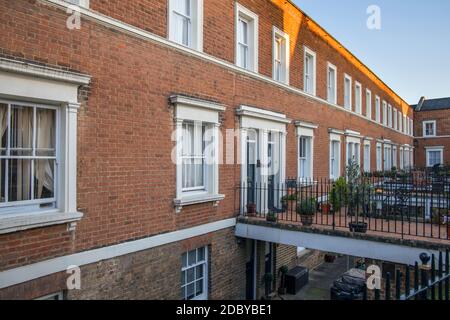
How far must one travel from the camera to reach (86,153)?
20.3 feet

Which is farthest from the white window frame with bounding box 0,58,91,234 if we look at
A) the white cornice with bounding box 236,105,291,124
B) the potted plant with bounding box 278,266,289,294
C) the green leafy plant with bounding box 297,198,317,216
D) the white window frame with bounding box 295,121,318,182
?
the white window frame with bounding box 295,121,318,182

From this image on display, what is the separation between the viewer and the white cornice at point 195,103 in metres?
7.80

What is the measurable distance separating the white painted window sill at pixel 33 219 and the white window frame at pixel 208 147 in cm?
258

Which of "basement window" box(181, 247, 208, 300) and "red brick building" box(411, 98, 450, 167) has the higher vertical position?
"red brick building" box(411, 98, 450, 167)

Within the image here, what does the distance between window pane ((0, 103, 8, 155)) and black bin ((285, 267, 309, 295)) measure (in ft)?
33.0

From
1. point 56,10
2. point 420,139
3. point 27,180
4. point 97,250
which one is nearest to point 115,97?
point 56,10

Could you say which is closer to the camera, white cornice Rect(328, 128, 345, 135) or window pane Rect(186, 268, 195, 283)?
window pane Rect(186, 268, 195, 283)

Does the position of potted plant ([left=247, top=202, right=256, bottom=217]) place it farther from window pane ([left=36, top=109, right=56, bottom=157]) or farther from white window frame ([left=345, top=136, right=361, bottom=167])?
white window frame ([left=345, top=136, right=361, bottom=167])

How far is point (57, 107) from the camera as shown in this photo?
593cm

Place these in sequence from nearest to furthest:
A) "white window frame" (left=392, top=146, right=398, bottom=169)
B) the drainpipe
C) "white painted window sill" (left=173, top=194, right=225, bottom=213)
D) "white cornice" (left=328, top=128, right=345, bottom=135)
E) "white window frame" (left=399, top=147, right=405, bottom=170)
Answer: "white painted window sill" (left=173, top=194, right=225, bottom=213) → "white cornice" (left=328, top=128, right=345, bottom=135) → "white window frame" (left=392, top=146, right=398, bottom=169) → "white window frame" (left=399, top=147, right=405, bottom=170) → the drainpipe

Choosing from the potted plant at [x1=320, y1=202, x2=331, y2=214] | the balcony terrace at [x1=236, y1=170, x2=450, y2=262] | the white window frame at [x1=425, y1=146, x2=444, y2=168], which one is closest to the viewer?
the balcony terrace at [x1=236, y1=170, x2=450, y2=262]

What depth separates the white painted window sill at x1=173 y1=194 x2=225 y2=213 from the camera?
26.1 ft

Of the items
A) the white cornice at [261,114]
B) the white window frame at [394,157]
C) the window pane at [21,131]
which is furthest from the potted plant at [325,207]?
the white window frame at [394,157]

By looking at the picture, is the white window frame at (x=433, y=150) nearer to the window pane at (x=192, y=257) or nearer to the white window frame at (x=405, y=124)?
the white window frame at (x=405, y=124)
